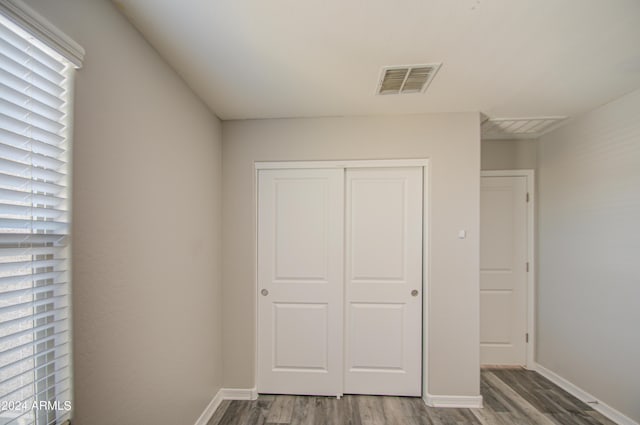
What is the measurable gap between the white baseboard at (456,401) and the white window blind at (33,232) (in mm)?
2485

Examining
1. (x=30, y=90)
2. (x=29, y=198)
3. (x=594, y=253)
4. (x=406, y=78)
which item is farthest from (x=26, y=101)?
(x=594, y=253)

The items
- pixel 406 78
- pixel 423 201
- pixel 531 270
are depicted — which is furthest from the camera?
pixel 531 270

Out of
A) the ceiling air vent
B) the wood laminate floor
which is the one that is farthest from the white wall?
the ceiling air vent

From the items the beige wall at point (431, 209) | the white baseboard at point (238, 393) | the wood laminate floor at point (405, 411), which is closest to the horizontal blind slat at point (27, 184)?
the beige wall at point (431, 209)

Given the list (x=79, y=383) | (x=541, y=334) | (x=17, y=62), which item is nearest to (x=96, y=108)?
(x=17, y=62)

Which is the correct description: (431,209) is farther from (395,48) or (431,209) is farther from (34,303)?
(34,303)

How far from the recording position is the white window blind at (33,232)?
839 mm

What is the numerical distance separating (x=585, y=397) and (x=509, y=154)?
2373 mm

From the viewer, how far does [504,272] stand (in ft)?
10.0

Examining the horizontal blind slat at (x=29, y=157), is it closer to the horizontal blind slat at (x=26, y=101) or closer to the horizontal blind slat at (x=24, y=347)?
the horizontal blind slat at (x=26, y=101)

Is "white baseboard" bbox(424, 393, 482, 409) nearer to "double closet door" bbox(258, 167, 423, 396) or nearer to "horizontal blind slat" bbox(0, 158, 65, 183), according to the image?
"double closet door" bbox(258, 167, 423, 396)

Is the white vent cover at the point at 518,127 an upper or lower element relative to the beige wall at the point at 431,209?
upper

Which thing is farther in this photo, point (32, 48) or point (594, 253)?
point (594, 253)

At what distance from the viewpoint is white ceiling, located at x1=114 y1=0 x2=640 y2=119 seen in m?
1.27
